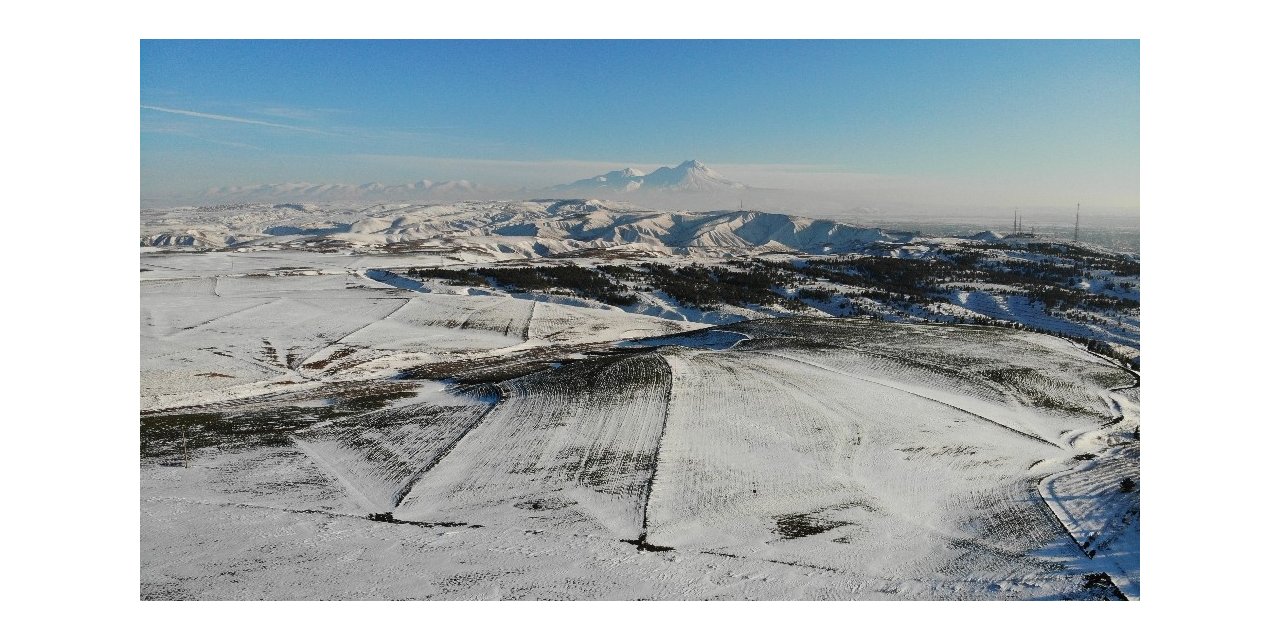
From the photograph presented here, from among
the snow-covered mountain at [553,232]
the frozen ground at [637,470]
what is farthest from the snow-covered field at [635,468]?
the snow-covered mountain at [553,232]

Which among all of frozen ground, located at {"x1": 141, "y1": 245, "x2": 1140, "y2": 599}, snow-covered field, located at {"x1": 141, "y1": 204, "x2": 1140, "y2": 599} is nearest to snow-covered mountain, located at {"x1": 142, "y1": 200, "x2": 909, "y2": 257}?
snow-covered field, located at {"x1": 141, "y1": 204, "x2": 1140, "y2": 599}

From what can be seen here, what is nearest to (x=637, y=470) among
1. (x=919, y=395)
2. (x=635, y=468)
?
(x=635, y=468)

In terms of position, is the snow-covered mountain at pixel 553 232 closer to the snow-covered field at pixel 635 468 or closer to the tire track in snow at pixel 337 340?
the tire track in snow at pixel 337 340

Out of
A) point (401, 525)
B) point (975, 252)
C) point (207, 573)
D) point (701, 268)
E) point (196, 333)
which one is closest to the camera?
point (207, 573)

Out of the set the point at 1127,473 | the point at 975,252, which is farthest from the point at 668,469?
the point at 975,252

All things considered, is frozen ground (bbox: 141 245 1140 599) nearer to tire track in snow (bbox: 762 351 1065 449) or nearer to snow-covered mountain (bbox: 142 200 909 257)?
tire track in snow (bbox: 762 351 1065 449)

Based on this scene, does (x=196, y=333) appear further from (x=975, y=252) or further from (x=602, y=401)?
(x=975, y=252)

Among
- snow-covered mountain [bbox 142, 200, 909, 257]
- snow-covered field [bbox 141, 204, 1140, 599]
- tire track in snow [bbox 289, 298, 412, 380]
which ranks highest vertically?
snow-covered mountain [bbox 142, 200, 909, 257]
